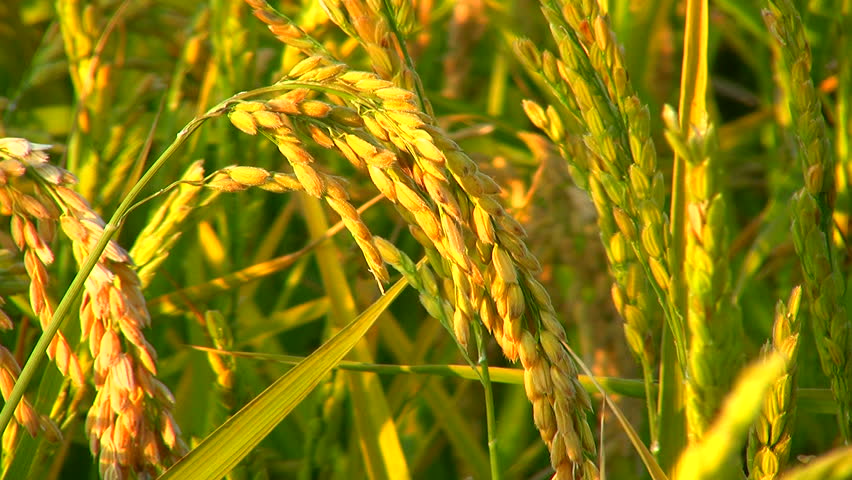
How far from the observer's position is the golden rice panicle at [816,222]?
910 mm

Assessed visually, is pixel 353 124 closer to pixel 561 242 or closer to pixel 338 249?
pixel 338 249

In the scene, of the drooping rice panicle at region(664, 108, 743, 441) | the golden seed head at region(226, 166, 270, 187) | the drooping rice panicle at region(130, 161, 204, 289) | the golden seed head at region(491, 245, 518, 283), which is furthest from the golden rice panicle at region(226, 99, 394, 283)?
the drooping rice panicle at region(130, 161, 204, 289)

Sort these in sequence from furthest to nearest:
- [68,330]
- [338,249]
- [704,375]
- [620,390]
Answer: [338,249]
[68,330]
[620,390]
[704,375]

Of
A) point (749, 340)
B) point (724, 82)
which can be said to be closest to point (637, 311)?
point (749, 340)

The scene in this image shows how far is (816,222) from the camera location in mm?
923

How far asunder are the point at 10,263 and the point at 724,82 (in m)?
2.18

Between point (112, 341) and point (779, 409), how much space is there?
64 centimetres

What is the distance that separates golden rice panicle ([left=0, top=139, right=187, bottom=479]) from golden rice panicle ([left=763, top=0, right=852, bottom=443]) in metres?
0.68

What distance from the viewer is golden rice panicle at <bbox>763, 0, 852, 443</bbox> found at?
35.8 inches

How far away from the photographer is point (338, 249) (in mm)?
1611

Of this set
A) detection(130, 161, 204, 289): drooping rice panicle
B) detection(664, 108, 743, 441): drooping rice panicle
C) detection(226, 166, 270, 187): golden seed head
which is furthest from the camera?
detection(130, 161, 204, 289): drooping rice panicle

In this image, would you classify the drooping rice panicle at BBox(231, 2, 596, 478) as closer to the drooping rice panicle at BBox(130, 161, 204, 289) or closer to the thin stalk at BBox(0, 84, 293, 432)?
the thin stalk at BBox(0, 84, 293, 432)

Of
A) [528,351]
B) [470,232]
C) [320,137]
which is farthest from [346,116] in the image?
[528,351]

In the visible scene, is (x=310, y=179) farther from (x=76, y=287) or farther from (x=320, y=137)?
(x=76, y=287)
